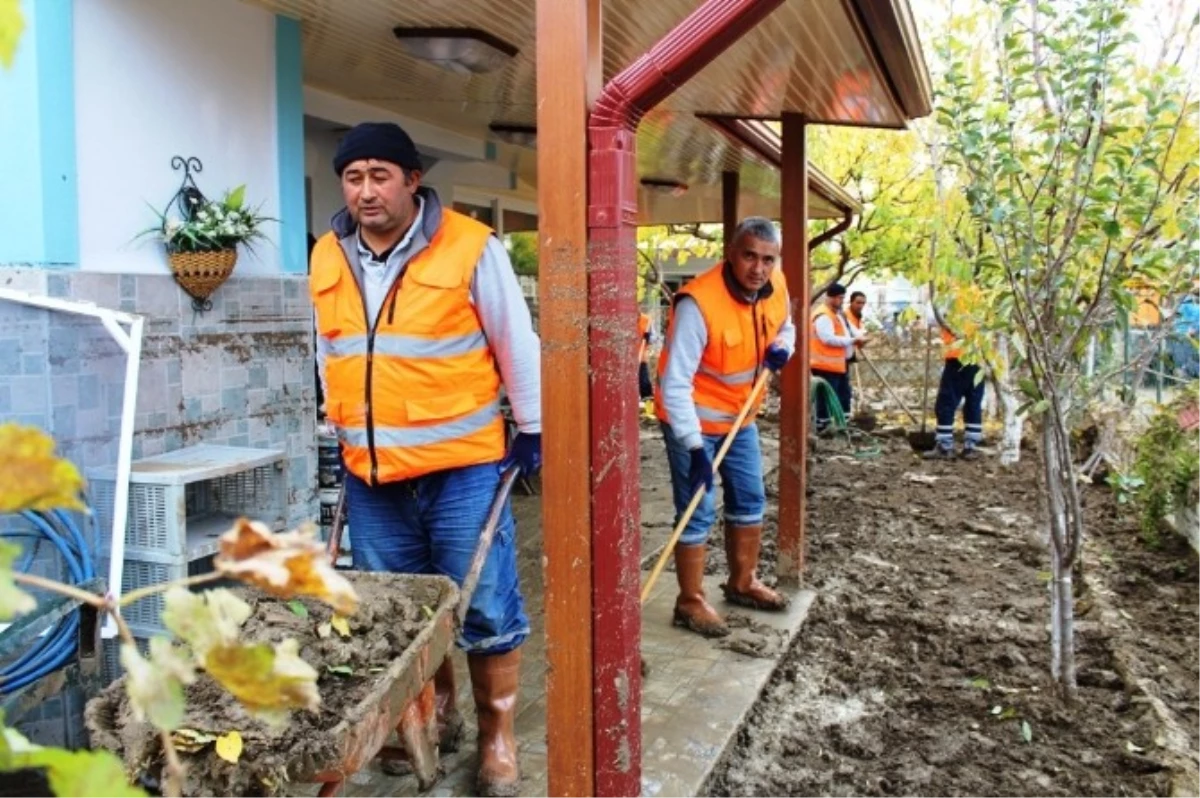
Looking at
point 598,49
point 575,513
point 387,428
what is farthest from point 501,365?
point 598,49

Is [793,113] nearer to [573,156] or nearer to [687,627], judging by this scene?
[687,627]

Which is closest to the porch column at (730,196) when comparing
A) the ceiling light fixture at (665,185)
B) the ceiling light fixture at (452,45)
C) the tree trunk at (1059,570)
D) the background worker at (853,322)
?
the ceiling light fixture at (665,185)

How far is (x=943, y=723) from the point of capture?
3949 millimetres

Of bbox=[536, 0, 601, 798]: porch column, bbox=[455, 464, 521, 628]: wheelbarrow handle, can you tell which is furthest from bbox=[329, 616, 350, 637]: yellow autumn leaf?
bbox=[536, 0, 601, 798]: porch column

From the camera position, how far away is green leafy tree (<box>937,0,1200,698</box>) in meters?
3.60

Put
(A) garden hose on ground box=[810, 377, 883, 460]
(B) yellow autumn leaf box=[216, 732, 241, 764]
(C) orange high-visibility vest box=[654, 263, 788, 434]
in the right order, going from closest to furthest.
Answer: (B) yellow autumn leaf box=[216, 732, 241, 764], (C) orange high-visibility vest box=[654, 263, 788, 434], (A) garden hose on ground box=[810, 377, 883, 460]

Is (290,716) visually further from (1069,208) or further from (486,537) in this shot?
(1069,208)

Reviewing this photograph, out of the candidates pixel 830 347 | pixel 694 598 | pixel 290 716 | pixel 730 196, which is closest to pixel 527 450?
pixel 290 716

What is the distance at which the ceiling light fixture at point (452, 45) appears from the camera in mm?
4211

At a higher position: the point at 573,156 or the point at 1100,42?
the point at 1100,42

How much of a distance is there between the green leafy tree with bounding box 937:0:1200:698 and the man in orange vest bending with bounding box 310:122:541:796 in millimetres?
1985

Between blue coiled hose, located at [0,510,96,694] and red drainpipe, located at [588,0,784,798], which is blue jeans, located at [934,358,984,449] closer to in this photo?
red drainpipe, located at [588,0,784,798]

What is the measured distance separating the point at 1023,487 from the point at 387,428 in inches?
291

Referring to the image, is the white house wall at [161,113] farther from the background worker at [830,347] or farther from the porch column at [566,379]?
the background worker at [830,347]
